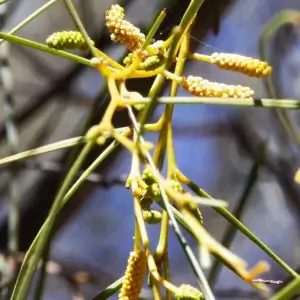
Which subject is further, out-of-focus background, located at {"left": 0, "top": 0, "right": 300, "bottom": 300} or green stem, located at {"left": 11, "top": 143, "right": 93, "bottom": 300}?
out-of-focus background, located at {"left": 0, "top": 0, "right": 300, "bottom": 300}

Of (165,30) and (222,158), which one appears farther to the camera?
(222,158)

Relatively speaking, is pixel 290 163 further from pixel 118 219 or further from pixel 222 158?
pixel 118 219

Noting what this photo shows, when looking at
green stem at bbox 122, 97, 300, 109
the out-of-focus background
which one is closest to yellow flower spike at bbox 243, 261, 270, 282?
green stem at bbox 122, 97, 300, 109

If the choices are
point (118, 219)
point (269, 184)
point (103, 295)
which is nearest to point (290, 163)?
point (269, 184)

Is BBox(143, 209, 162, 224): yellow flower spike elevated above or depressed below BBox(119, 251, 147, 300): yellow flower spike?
above

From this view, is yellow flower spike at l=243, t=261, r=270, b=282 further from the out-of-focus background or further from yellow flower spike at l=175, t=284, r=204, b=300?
the out-of-focus background

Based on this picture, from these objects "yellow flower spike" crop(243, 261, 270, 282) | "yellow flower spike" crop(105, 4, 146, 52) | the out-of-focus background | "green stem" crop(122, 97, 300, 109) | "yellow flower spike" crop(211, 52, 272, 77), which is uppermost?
the out-of-focus background
